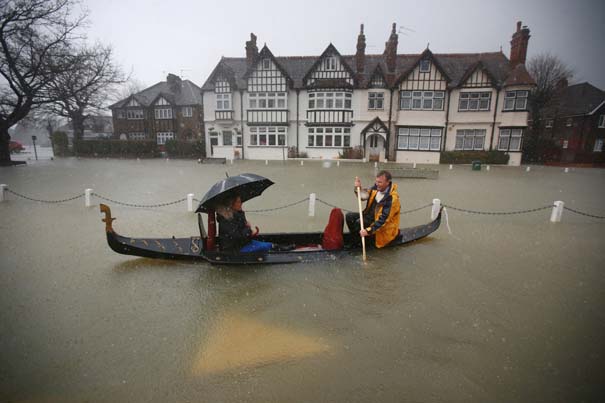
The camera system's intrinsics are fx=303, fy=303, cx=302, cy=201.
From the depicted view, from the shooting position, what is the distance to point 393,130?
28.5m

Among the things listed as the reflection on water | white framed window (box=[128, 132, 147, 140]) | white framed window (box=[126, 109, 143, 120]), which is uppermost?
white framed window (box=[126, 109, 143, 120])

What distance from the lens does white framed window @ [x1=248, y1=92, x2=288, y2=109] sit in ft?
94.6

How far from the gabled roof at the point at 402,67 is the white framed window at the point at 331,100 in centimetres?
143

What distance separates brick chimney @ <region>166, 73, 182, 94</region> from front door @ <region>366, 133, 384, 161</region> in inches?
1037

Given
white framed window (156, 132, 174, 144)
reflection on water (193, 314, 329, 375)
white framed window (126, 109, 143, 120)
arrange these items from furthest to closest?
1. white framed window (126, 109, 143, 120)
2. white framed window (156, 132, 174, 144)
3. reflection on water (193, 314, 329, 375)

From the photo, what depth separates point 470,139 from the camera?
2791 cm

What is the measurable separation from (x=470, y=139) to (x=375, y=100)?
944 centimetres

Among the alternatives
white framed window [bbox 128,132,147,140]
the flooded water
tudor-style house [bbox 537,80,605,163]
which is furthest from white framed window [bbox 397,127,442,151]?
white framed window [bbox 128,132,147,140]

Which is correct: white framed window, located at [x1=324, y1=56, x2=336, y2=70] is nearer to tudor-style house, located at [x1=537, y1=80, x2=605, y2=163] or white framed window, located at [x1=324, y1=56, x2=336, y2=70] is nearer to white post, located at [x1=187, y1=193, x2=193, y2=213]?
white post, located at [x1=187, y1=193, x2=193, y2=213]

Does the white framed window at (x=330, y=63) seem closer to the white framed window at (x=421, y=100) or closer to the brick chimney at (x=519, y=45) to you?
the white framed window at (x=421, y=100)

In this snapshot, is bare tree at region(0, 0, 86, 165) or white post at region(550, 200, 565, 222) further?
bare tree at region(0, 0, 86, 165)

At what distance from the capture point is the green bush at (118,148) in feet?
106

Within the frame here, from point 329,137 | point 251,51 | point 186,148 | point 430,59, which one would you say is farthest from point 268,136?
point 430,59

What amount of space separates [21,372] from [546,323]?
22.6 ft
